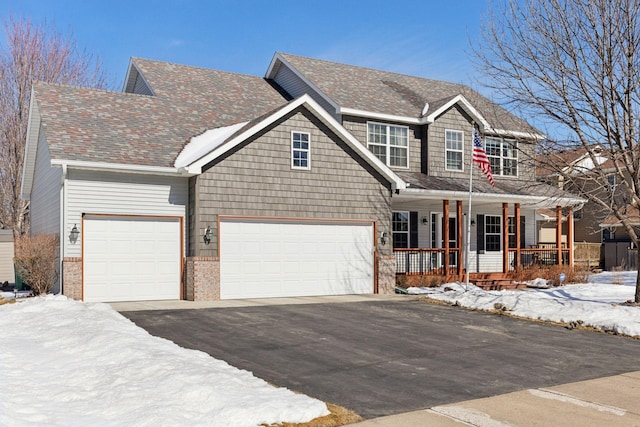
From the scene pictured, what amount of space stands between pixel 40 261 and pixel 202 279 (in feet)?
14.4

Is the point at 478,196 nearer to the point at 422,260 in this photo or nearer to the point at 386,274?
the point at 422,260

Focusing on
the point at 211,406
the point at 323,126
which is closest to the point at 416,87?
the point at 323,126

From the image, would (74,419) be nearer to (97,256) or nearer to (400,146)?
(97,256)

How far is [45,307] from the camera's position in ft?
45.1

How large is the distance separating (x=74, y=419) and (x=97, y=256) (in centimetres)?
1060

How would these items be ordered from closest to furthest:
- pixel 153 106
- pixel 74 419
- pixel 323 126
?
1. pixel 74 419
2. pixel 323 126
3. pixel 153 106

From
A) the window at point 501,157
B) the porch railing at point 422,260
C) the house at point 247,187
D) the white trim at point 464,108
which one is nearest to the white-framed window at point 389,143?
the house at point 247,187

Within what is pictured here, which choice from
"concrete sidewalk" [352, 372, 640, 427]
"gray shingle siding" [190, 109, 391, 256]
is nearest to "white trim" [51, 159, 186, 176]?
"gray shingle siding" [190, 109, 391, 256]

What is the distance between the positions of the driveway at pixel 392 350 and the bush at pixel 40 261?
13.4 ft

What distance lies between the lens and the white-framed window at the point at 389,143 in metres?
22.6

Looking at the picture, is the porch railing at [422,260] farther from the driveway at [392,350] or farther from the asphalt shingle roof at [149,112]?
the asphalt shingle roof at [149,112]

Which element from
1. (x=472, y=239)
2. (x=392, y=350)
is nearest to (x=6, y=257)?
(x=472, y=239)

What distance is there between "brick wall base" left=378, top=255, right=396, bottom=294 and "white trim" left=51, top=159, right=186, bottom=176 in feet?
Answer: 23.3

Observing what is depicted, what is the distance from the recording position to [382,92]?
81.6 ft
